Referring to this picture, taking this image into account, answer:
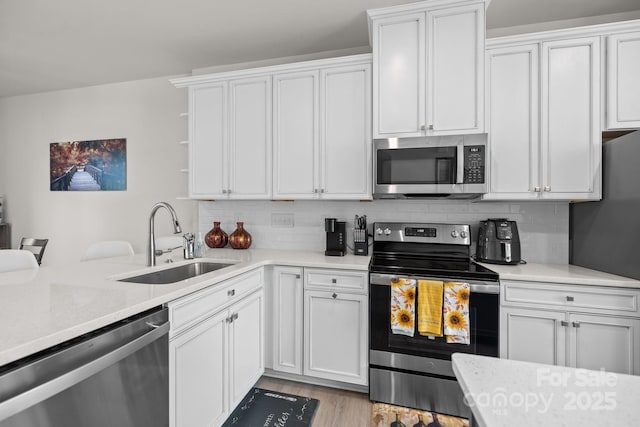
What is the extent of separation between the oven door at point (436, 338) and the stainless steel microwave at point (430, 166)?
0.61 meters

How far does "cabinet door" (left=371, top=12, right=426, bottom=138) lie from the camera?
223 cm

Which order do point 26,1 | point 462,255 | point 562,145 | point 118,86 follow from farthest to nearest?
point 118,86 → point 462,255 → point 26,1 → point 562,145

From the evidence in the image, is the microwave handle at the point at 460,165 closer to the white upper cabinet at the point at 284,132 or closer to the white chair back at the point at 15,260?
the white upper cabinet at the point at 284,132

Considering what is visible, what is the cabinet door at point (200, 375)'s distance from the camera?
1394 millimetres

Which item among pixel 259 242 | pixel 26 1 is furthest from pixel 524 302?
pixel 26 1

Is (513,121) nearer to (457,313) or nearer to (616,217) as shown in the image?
(616,217)

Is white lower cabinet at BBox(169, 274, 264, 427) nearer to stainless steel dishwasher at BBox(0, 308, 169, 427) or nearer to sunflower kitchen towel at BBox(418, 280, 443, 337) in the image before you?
stainless steel dishwasher at BBox(0, 308, 169, 427)

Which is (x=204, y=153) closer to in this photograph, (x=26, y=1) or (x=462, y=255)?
(x=26, y=1)

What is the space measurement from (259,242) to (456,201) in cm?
177

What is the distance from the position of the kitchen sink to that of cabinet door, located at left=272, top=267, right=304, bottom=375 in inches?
17.6

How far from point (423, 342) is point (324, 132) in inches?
64.6

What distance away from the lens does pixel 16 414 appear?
0.80 meters

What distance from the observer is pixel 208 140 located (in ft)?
9.22

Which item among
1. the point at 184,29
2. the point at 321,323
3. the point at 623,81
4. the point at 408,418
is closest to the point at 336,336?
the point at 321,323
